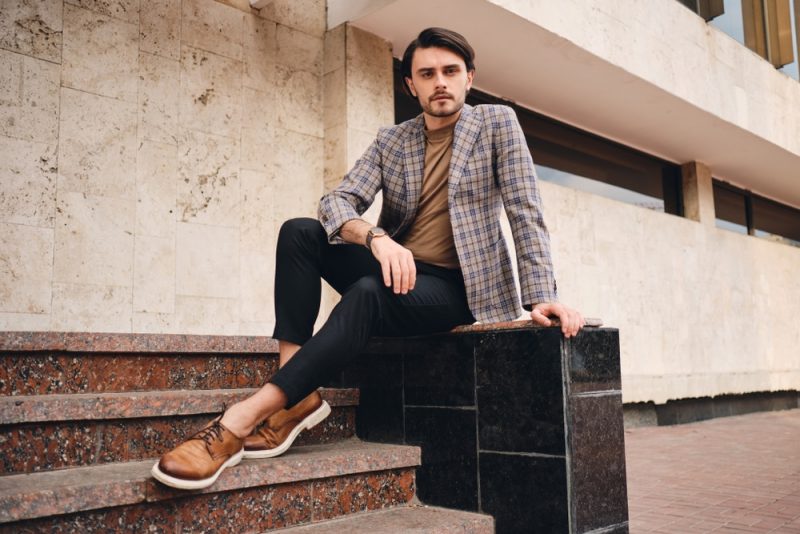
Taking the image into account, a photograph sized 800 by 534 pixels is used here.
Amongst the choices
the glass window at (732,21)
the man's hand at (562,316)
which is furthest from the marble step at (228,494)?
the glass window at (732,21)

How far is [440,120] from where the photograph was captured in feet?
9.18

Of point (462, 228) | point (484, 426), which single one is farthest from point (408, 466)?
point (462, 228)

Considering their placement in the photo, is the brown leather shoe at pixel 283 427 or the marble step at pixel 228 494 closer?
the marble step at pixel 228 494

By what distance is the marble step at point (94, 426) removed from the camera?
6.80ft

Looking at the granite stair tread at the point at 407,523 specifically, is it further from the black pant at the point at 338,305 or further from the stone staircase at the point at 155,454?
the black pant at the point at 338,305

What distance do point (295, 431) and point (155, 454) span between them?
477mm

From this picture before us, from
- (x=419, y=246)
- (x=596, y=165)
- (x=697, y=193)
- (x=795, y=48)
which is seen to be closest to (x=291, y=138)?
(x=419, y=246)

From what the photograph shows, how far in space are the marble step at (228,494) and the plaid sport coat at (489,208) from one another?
711 mm

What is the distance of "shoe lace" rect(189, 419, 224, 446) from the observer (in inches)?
80.4

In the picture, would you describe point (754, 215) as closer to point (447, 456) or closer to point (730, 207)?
point (730, 207)

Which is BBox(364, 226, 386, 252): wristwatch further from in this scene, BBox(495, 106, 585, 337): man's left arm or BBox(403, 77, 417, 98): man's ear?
BBox(403, 77, 417, 98): man's ear

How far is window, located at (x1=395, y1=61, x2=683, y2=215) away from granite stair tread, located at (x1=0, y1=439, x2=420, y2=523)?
16.4 ft

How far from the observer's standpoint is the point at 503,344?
8.21 ft

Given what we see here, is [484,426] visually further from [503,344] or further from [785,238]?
[785,238]
